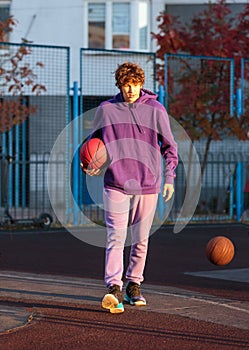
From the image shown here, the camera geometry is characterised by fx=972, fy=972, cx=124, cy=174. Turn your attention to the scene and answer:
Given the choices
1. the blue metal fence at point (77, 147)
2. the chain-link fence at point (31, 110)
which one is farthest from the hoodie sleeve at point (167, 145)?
the chain-link fence at point (31, 110)

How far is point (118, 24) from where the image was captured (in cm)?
2928

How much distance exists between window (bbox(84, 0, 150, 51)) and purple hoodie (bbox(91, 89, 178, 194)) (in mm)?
20603

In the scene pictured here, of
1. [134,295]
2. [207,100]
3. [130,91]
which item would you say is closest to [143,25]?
[207,100]

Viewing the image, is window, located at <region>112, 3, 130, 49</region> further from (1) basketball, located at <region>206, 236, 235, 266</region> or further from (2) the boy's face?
(2) the boy's face

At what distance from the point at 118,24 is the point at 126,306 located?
21125 mm

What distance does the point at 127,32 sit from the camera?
29.3 meters

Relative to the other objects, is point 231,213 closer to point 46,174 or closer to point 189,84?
point 189,84

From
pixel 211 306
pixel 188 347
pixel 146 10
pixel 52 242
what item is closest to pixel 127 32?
pixel 146 10

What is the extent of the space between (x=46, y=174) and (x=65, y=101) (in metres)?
2.92

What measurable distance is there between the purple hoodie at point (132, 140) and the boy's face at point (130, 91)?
49mm

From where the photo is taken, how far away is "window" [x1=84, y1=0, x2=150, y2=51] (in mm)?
29125

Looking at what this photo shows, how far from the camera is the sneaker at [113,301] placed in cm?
849

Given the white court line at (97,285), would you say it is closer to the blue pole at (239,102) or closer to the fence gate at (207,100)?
the fence gate at (207,100)

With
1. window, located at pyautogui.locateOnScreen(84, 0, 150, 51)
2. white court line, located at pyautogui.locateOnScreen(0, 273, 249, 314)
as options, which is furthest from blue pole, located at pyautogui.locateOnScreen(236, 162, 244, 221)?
white court line, located at pyautogui.locateOnScreen(0, 273, 249, 314)
